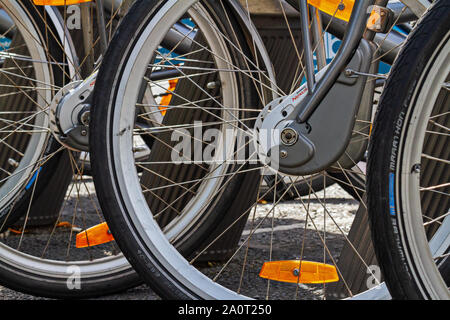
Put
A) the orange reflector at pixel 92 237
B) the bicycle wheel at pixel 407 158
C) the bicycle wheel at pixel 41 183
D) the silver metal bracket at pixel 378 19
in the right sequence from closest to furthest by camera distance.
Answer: the bicycle wheel at pixel 407 158, the silver metal bracket at pixel 378 19, the bicycle wheel at pixel 41 183, the orange reflector at pixel 92 237

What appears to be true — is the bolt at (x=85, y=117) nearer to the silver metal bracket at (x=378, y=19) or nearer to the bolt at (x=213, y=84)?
the bolt at (x=213, y=84)

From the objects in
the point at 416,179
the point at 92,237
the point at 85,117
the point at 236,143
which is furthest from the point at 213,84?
the point at 416,179

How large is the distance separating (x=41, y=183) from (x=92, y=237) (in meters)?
0.32

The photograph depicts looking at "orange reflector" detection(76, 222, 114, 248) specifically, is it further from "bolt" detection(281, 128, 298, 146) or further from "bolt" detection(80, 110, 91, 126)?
"bolt" detection(281, 128, 298, 146)

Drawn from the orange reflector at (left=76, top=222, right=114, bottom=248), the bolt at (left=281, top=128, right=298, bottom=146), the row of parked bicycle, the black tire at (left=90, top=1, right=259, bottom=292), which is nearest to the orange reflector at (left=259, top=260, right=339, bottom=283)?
the row of parked bicycle

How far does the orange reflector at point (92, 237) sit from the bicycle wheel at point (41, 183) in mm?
49

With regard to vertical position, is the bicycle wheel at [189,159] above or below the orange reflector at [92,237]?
above

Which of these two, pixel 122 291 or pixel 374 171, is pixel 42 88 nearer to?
pixel 122 291

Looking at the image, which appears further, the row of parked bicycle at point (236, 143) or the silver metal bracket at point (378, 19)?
the silver metal bracket at point (378, 19)

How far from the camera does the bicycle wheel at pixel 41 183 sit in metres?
2.76

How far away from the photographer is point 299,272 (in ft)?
7.98

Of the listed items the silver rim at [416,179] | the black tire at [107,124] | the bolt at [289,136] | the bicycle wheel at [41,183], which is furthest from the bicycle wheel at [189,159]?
the silver rim at [416,179]

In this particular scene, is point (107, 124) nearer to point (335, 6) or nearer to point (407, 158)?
point (335, 6)
